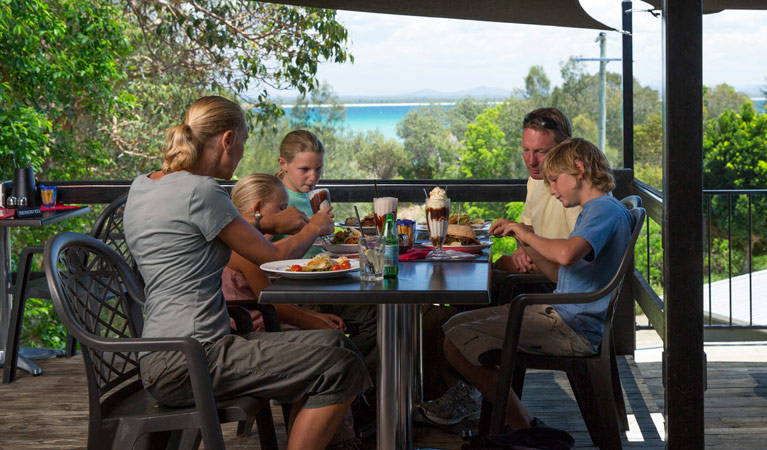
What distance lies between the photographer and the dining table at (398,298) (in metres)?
1.85

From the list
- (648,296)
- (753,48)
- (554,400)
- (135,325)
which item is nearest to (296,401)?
(135,325)

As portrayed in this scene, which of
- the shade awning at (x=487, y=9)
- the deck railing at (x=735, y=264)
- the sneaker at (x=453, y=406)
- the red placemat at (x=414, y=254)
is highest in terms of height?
the shade awning at (x=487, y=9)

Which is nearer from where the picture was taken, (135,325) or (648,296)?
(135,325)

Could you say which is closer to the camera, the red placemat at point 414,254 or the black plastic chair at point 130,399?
the black plastic chair at point 130,399

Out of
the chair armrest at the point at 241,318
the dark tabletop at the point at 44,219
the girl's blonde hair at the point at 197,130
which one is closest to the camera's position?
the girl's blonde hair at the point at 197,130

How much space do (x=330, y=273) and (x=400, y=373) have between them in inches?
14.5

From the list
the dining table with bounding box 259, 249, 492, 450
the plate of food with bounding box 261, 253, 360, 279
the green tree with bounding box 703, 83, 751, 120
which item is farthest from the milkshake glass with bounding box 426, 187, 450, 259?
the green tree with bounding box 703, 83, 751, 120

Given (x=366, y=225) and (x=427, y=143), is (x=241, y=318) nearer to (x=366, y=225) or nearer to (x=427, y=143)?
(x=366, y=225)

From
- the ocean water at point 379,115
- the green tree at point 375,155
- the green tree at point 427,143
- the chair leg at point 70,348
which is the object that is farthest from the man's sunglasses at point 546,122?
the ocean water at point 379,115

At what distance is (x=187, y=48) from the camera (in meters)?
15.0

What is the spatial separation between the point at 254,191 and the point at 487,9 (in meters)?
1.30

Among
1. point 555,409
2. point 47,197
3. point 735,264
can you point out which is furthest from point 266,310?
point 735,264

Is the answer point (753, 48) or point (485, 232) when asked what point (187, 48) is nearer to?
point (485, 232)

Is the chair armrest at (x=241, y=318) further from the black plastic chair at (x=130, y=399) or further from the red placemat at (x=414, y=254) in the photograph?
the red placemat at (x=414, y=254)
